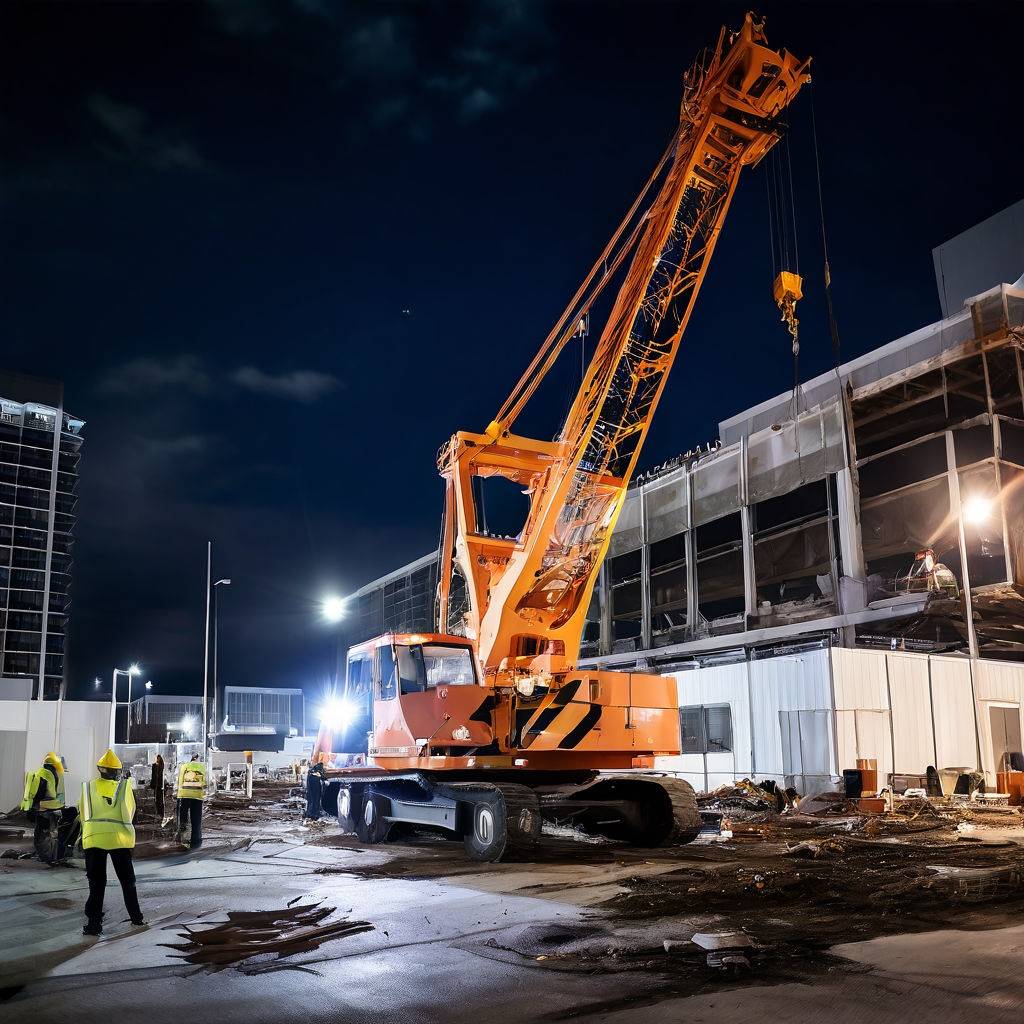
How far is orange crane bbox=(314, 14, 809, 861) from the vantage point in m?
16.4

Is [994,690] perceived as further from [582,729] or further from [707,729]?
[582,729]

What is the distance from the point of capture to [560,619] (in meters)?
18.7

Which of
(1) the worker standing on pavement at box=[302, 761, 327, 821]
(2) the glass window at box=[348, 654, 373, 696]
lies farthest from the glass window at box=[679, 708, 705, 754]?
(2) the glass window at box=[348, 654, 373, 696]

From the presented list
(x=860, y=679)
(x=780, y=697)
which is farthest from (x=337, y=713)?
(x=860, y=679)

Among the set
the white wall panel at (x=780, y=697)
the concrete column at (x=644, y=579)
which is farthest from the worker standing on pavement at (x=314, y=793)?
the concrete column at (x=644, y=579)

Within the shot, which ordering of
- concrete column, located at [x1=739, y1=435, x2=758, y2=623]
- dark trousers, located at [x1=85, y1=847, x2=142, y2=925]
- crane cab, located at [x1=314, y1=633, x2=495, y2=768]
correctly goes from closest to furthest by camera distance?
dark trousers, located at [x1=85, y1=847, x2=142, y2=925] → crane cab, located at [x1=314, y1=633, x2=495, y2=768] → concrete column, located at [x1=739, y1=435, x2=758, y2=623]

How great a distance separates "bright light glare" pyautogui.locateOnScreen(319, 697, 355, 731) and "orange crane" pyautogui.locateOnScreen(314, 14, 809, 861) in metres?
0.09

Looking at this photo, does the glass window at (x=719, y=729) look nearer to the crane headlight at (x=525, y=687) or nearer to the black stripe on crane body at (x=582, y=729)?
the black stripe on crane body at (x=582, y=729)

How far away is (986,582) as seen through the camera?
34.4 meters

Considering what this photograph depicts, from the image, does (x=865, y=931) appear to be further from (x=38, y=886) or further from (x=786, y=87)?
(x=786, y=87)

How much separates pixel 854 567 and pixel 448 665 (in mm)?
24758

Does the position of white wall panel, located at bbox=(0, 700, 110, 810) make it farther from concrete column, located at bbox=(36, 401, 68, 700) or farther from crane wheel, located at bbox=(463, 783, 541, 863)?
concrete column, located at bbox=(36, 401, 68, 700)

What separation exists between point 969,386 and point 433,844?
2943cm

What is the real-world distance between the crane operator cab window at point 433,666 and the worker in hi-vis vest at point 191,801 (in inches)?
166
